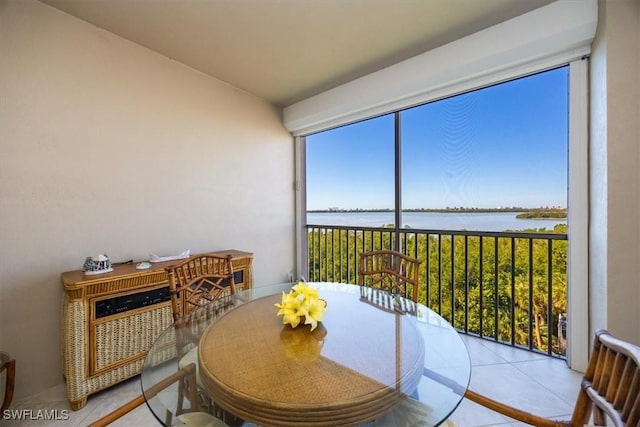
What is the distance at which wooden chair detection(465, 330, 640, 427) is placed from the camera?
2.02 ft

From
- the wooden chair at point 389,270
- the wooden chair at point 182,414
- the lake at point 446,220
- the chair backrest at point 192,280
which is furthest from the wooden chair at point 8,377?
the lake at point 446,220

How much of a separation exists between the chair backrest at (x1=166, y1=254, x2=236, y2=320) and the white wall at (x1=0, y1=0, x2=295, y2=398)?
82 centimetres

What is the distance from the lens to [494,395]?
5.49ft

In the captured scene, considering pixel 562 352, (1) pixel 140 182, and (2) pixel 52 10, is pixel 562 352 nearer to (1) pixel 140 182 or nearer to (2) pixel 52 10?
(1) pixel 140 182

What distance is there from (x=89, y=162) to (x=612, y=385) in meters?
2.92

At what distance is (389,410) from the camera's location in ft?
2.57

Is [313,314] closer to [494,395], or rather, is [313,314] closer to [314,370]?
[314,370]

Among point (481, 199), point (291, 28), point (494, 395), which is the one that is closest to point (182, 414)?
point (494, 395)

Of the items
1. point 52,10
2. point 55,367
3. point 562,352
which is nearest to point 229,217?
point 55,367

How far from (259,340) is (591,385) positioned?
3.59ft

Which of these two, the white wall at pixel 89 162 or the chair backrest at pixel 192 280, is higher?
the white wall at pixel 89 162

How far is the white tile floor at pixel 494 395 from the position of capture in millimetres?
1501

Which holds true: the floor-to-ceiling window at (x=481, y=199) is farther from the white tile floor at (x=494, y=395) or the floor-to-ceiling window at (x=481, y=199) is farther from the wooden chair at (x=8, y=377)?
the wooden chair at (x=8, y=377)

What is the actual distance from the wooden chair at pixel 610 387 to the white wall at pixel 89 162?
2.71 metres
